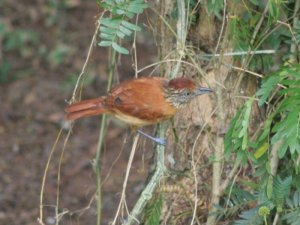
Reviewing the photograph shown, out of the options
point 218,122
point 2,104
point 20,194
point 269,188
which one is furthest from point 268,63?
point 2,104

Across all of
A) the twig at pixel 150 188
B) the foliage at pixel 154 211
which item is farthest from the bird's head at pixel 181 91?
the foliage at pixel 154 211

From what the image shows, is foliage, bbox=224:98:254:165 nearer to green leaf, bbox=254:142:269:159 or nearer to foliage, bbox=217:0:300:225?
foliage, bbox=217:0:300:225

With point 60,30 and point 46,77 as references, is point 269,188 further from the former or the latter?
point 60,30

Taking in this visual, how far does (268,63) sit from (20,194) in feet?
9.34

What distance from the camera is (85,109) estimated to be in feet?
13.7

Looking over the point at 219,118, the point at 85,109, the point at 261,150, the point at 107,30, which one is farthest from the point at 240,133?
the point at 85,109

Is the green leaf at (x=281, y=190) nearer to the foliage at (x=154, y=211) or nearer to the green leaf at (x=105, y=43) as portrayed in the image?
the foliage at (x=154, y=211)

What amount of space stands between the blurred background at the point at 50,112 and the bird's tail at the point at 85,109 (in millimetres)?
1718

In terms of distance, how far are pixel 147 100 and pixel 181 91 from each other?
166 mm

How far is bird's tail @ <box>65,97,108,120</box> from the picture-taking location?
4.18m

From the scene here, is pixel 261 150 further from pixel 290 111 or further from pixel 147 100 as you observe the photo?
pixel 147 100

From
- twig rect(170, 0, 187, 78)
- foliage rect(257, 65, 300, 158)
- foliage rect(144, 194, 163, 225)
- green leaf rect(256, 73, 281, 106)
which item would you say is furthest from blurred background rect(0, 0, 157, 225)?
foliage rect(257, 65, 300, 158)

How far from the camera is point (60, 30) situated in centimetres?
854

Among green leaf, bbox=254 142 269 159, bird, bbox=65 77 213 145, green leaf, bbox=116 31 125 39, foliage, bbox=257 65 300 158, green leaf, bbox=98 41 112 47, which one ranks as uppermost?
green leaf, bbox=116 31 125 39
